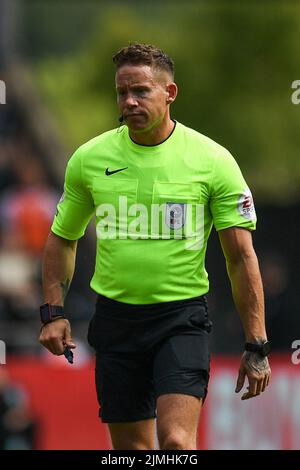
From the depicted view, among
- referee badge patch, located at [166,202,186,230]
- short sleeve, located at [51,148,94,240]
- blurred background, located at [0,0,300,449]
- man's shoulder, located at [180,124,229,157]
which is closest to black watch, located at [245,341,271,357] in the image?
referee badge patch, located at [166,202,186,230]

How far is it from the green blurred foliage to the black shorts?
2546cm

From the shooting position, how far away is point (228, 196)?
25.2 ft

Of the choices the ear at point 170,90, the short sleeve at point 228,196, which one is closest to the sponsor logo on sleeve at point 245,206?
the short sleeve at point 228,196

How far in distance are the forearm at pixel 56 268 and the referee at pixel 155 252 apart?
6.3 inches

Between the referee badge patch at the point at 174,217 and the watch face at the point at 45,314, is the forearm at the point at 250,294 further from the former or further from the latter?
the watch face at the point at 45,314

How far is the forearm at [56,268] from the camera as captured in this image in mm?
8078

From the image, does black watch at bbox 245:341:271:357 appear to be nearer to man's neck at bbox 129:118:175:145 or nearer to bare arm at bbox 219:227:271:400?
bare arm at bbox 219:227:271:400

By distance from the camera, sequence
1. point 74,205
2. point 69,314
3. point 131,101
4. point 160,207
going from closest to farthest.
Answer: point 131,101 → point 160,207 → point 74,205 → point 69,314

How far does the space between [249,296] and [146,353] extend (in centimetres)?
66

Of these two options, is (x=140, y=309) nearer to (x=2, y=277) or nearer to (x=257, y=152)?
(x=2, y=277)

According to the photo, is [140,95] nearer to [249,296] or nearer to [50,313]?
[249,296]

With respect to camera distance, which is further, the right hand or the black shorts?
the right hand

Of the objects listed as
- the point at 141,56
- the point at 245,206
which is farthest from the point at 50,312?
the point at 141,56

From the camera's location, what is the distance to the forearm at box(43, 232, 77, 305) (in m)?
8.08
